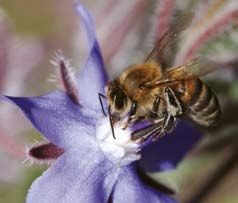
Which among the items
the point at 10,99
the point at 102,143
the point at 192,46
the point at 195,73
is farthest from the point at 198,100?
the point at 192,46

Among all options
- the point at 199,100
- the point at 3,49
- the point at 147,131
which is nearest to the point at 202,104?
the point at 199,100

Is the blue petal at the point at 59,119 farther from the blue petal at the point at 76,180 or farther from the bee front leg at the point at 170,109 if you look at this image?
the bee front leg at the point at 170,109

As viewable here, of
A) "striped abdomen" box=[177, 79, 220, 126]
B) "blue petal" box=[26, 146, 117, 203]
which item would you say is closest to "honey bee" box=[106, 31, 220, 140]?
"striped abdomen" box=[177, 79, 220, 126]

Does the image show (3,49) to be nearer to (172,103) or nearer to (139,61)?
(139,61)

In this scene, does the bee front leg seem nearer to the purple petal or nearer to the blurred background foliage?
the blurred background foliage

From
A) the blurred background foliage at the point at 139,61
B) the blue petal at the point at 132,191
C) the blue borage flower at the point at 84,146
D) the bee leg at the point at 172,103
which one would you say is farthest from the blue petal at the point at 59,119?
the blurred background foliage at the point at 139,61

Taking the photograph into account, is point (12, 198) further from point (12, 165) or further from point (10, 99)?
point (10, 99)
